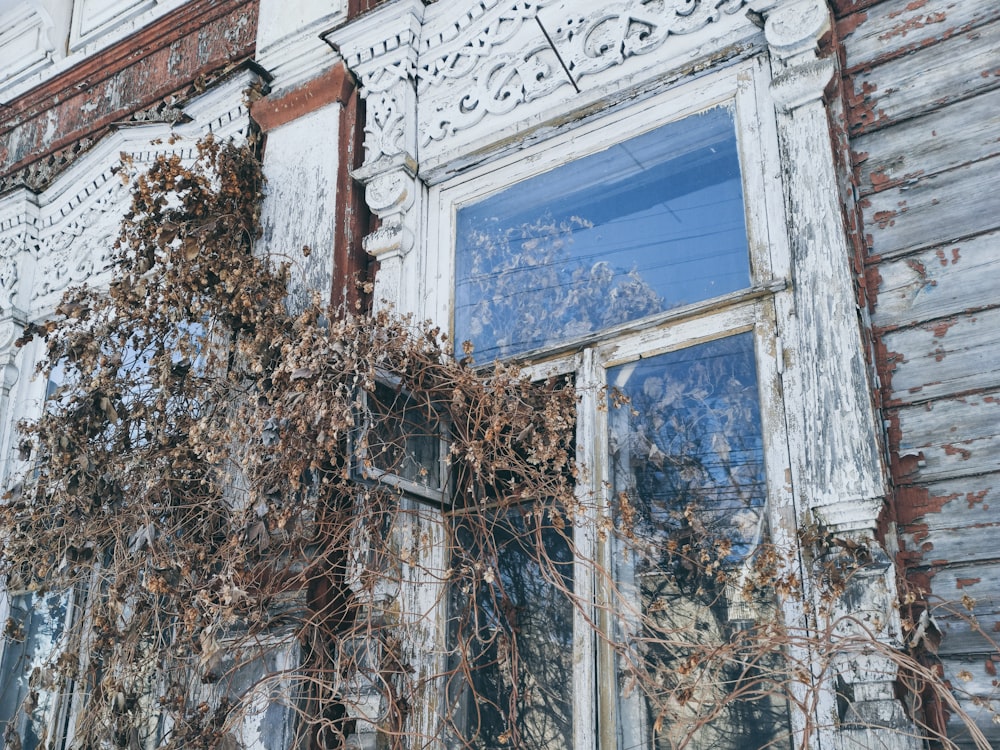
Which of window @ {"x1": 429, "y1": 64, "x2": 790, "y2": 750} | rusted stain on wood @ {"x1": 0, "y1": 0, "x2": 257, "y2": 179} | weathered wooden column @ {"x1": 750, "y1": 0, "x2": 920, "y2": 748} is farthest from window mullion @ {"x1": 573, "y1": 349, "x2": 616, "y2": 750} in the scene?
rusted stain on wood @ {"x1": 0, "y1": 0, "x2": 257, "y2": 179}

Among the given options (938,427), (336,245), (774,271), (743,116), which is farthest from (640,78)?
(938,427)

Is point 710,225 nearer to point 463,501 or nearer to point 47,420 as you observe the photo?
point 463,501

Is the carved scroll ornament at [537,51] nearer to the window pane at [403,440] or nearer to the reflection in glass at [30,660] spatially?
the window pane at [403,440]

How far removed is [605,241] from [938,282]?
1.09 m

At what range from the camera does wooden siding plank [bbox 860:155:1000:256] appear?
2.66 metres

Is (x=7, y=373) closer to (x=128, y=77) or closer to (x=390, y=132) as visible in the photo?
(x=128, y=77)

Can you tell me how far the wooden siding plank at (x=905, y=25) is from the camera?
2.84m

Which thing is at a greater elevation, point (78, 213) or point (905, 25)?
point (78, 213)

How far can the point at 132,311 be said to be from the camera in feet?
12.5

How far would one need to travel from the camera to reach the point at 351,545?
3.17 metres

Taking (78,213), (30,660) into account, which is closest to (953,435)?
(30,660)

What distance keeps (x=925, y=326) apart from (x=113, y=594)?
8.78 ft

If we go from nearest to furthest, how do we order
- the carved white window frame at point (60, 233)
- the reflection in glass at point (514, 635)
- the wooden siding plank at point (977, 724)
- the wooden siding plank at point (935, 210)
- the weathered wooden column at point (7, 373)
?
the wooden siding plank at point (977, 724) → the wooden siding plank at point (935, 210) → the reflection in glass at point (514, 635) → the carved white window frame at point (60, 233) → the weathered wooden column at point (7, 373)

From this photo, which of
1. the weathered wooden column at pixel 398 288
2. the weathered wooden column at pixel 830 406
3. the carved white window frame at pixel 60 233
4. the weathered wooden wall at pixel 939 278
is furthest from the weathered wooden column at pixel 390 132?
the weathered wooden wall at pixel 939 278
